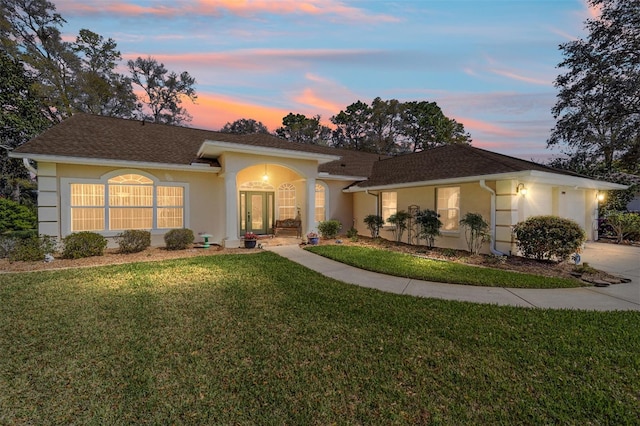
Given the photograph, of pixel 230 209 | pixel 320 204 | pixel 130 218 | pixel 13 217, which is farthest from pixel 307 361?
pixel 13 217

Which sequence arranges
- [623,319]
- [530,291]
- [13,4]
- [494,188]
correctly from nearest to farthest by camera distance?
1. [623,319]
2. [530,291]
3. [494,188]
4. [13,4]

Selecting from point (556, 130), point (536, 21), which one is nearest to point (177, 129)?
point (536, 21)

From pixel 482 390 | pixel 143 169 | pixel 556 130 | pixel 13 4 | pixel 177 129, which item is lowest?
pixel 482 390

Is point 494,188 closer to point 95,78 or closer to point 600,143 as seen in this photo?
point 600,143

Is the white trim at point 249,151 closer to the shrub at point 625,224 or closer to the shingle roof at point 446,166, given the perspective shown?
the shingle roof at point 446,166

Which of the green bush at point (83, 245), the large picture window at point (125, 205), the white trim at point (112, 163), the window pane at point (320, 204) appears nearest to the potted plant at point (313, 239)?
the window pane at point (320, 204)

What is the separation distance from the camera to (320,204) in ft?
47.7

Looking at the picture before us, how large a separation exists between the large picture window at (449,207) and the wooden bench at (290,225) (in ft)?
19.8

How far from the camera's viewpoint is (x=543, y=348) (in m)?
3.38

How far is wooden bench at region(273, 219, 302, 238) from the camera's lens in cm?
1316

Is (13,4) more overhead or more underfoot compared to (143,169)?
more overhead

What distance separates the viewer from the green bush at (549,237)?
7805 millimetres

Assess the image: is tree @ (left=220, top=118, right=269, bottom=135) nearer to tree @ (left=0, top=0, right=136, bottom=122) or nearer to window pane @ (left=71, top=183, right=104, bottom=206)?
tree @ (left=0, top=0, right=136, bottom=122)

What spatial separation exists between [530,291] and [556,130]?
2233cm
